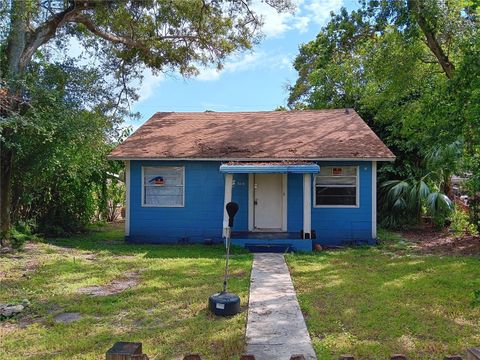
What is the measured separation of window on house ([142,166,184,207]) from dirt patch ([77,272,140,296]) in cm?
531

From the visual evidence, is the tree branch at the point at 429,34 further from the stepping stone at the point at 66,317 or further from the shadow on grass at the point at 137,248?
the stepping stone at the point at 66,317

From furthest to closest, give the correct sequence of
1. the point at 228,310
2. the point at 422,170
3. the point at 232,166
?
the point at 422,170 < the point at 232,166 < the point at 228,310

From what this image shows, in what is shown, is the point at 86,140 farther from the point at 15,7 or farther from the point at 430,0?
the point at 430,0

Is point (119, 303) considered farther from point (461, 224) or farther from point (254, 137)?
point (461, 224)

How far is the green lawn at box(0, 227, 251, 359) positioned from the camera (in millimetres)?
4906

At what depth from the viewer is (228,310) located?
5941mm

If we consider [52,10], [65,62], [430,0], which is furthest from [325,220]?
[52,10]

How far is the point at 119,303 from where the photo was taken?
6.68 metres

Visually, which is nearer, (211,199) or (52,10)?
(52,10)

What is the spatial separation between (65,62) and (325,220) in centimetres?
878

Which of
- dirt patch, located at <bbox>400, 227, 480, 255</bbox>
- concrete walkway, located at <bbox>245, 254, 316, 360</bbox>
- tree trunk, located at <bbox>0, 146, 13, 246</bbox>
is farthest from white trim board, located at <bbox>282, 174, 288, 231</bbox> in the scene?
tree trunk, located at <bbox>0, 146, 13, 246</bbox>

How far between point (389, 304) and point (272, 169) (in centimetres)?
617

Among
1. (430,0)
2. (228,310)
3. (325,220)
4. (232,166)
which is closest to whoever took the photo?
(228,310)

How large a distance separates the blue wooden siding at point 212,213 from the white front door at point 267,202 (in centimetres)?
31
